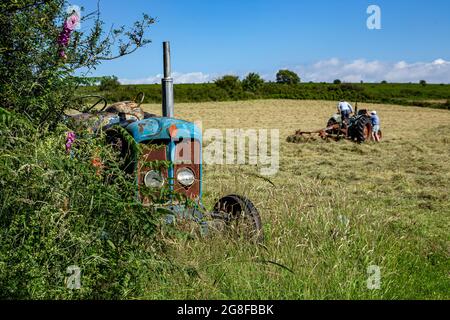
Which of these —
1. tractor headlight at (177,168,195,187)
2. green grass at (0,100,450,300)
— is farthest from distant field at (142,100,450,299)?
tractor headlight at (177,168,195,187)

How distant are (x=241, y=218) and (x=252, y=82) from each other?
186ft

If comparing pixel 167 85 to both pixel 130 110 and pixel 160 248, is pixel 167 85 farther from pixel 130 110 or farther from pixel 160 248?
pixel 160 248

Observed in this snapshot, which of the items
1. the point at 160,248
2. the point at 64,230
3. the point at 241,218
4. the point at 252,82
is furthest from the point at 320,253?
the point at 252,82

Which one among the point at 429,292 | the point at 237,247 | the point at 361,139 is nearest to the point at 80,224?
the point at 237,247

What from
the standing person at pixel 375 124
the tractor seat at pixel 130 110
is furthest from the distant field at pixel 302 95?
the tractor seat at pixel 130 110

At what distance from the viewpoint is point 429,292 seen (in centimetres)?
397

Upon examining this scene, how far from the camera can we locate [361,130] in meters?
15.0

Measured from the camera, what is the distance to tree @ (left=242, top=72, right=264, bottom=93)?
53438 millimetres

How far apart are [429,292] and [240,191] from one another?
219cm

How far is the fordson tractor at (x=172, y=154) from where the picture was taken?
413 centimetres

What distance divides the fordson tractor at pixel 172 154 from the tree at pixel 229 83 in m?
45.3

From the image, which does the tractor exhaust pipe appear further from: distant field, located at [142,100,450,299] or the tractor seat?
distant field, located at [142,100,450,299]

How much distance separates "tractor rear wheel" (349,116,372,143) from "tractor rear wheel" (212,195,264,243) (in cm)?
1124

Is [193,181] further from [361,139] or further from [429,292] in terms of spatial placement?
[361,139]
